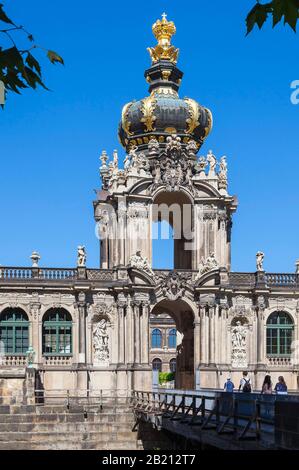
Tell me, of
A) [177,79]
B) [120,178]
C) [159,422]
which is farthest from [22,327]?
[177,79]

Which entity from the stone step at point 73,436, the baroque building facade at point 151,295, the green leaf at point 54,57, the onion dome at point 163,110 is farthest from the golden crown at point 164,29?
the green leaf at point 54,57

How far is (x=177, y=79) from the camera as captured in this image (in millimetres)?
55938

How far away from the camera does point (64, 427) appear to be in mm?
43406

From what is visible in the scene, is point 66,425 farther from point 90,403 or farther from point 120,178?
→ point 120,178

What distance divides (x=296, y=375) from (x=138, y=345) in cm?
938

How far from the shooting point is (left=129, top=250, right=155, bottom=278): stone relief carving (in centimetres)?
4947

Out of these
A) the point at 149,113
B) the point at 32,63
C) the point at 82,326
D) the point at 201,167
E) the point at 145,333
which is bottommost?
the point at 145,333

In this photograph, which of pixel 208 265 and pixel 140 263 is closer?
pixel 140 263

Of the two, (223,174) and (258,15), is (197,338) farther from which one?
(258,15)

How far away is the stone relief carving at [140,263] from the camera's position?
4947cm

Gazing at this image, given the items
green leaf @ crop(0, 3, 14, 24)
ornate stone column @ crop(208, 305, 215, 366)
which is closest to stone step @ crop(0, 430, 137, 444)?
ornate stone column @ crop(208, 305, 215, 366)

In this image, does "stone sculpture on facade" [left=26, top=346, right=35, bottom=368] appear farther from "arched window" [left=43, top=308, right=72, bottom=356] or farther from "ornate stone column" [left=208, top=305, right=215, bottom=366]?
"ornate stone column" [left=208, top=305, right=215, bottom=366]

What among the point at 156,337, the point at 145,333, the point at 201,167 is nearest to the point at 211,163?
the point at 201,167

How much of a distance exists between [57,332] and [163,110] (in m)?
14.5
